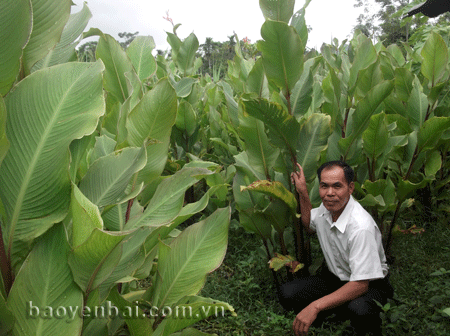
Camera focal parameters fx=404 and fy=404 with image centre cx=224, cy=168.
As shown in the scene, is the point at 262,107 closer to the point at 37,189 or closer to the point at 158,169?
the point at 158,169

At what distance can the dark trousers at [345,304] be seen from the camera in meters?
2.28

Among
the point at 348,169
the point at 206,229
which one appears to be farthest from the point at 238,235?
the point at 206,229

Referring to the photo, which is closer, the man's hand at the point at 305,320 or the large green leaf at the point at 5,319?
the large green leaf at the point at 5,319

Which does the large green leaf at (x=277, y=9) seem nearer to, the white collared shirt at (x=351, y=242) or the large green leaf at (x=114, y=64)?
the large green leaf at (x=114, y=64)

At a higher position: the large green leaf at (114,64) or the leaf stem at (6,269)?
the large green leaf at (114,64)

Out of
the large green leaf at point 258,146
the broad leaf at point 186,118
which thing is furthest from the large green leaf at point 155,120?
the broad leaf at point 186,118

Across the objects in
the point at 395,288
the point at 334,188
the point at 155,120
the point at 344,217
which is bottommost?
the point at 395,288

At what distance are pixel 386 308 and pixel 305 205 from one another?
2.41ft

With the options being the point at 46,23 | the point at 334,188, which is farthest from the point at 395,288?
the point at 46,23

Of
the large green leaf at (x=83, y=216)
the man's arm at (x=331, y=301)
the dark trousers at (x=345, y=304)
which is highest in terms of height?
the large green leaf at (x=83, y=216)

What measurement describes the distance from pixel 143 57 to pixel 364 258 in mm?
1517

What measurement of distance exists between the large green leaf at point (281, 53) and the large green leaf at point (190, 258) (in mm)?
1132

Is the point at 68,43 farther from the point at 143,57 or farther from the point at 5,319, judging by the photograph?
the point at 143,57

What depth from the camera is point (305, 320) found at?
2.14m
